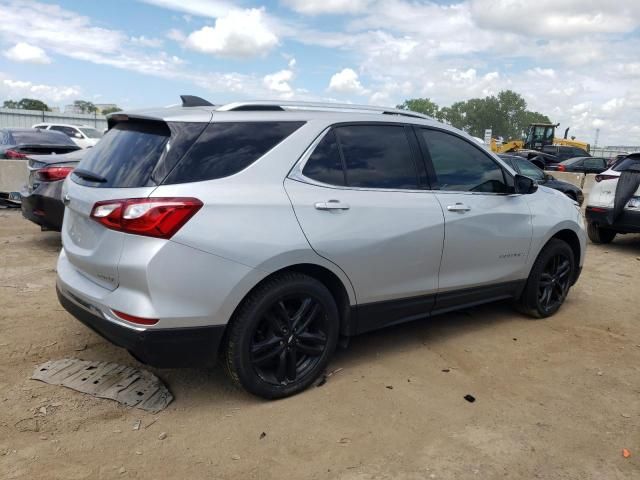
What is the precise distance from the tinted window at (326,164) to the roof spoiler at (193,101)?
0.88 m

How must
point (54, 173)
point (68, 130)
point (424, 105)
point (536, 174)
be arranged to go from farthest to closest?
point (424, 105)
point (68, 130)
point (536, 174)
point (54, 173)

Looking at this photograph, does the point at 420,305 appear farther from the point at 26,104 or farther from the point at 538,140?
the point at 26,104

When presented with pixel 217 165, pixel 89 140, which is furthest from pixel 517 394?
pixel 89 140

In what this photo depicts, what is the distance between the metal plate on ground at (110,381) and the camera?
329 centimetres

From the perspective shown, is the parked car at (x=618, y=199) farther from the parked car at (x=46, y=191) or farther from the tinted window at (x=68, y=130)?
the tinted window at (x=68, y=130)

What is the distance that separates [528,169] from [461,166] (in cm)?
979

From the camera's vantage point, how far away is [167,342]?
9.50 ft

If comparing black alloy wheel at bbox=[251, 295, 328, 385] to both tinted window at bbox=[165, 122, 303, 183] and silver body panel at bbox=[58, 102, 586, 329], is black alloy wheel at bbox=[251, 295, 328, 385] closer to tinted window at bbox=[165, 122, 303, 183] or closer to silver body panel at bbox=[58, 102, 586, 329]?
silver body panel at bbox=[58, 102, 586, 329]

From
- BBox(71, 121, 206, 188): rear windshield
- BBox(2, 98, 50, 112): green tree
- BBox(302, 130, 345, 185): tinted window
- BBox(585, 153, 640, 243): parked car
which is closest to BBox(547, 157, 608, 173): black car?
BBox(585, 153, 640, 243): parked car

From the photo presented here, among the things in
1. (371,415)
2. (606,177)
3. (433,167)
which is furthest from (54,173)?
(606,177)

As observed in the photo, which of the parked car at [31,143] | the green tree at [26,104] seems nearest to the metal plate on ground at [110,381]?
the parked car at [31,143]

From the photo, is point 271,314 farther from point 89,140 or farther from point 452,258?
point 89,140

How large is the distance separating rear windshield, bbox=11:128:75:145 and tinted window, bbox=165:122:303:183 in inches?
325

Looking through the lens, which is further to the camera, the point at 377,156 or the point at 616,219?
the point at 616,219
